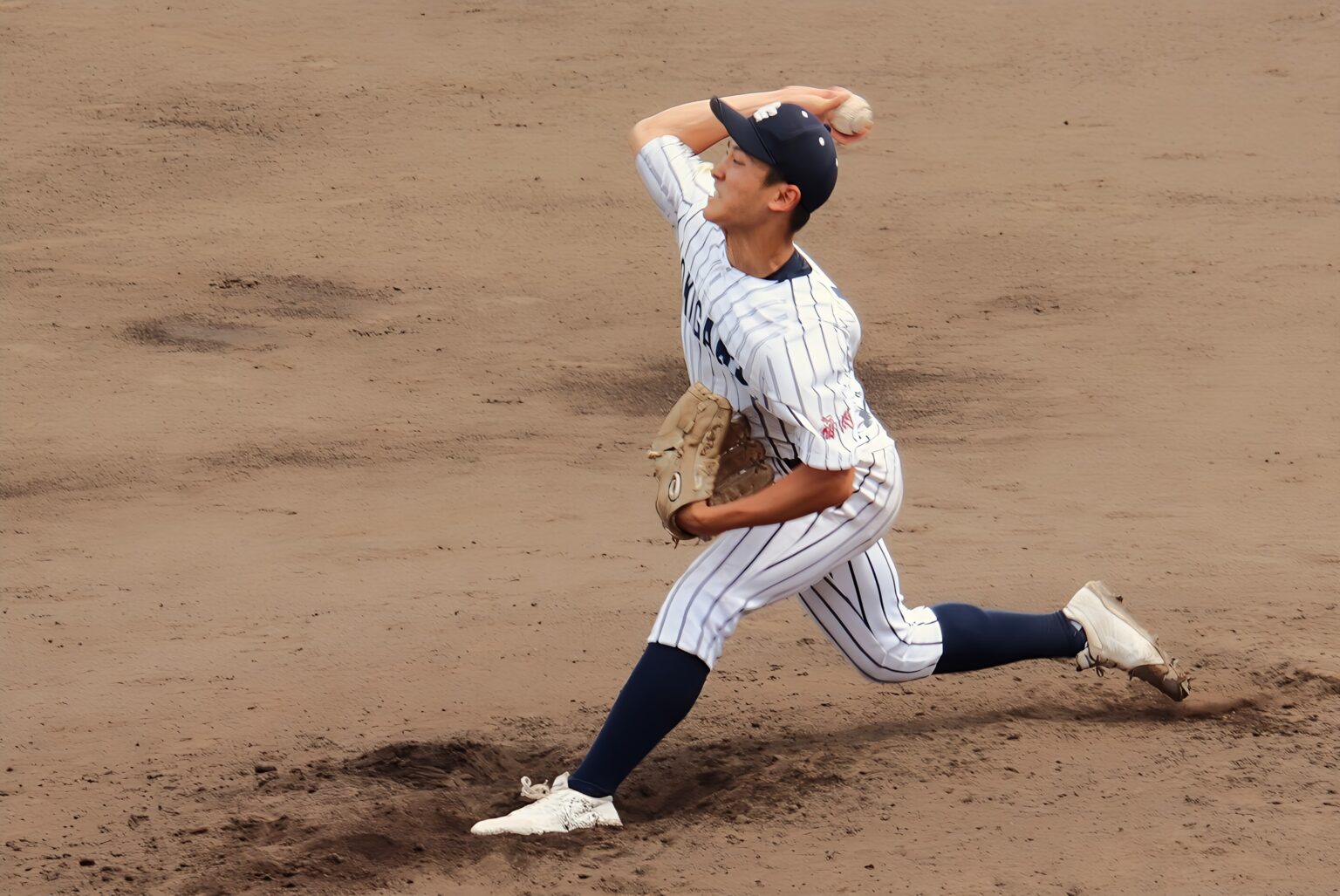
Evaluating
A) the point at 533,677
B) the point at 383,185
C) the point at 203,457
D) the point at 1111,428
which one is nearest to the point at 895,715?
the point at 533,677

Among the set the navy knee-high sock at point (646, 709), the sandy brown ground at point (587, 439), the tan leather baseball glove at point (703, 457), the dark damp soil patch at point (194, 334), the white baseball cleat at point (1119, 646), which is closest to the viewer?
the tan leather baseball glove at point (703, 457)

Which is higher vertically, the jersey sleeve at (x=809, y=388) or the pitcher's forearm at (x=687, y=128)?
the pitcher's forearm at (x=687, y=128)

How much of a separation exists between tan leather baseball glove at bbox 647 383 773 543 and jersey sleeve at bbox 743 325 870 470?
147mm

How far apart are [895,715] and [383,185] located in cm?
554

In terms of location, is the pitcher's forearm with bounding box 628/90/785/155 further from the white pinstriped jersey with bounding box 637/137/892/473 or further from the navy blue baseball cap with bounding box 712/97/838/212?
the navy blue baseball cap with bounding box 712/97/838/212

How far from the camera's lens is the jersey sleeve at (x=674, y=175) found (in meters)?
3.85

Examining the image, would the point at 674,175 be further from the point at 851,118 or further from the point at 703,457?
the point at 703,457

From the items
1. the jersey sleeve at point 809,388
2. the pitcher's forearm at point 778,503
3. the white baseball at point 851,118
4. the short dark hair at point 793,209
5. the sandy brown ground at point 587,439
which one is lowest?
the sandy brown ground at point 587,439

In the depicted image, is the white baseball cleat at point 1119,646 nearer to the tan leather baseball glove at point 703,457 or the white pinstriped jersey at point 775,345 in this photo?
the white pinstriped jersey at point 775,345

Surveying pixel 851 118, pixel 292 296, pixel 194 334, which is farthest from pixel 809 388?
pixel 292 296

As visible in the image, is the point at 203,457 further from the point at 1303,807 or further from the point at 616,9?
the point at 616,9

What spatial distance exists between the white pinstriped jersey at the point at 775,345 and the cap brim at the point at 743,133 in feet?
0.82

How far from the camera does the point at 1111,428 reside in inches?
265

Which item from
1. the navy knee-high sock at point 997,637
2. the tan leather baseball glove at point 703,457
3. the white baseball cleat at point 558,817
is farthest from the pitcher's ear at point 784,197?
the white baseball cleat at point 558,817
